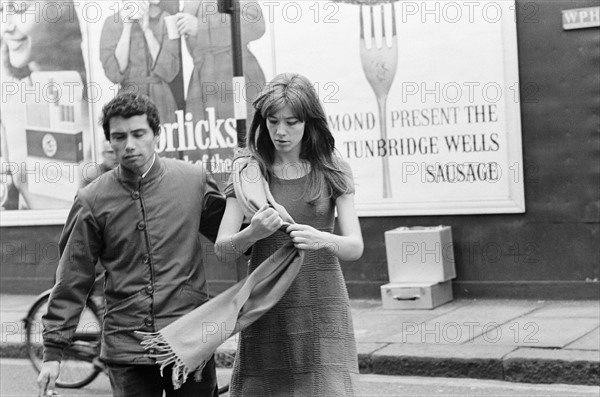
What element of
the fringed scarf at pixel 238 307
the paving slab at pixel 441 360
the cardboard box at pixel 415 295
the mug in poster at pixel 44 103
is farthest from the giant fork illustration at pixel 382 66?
the fringed scarf at pixel 238 307

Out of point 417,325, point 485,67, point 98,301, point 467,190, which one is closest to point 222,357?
point 98,301

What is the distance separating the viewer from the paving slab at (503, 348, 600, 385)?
23.5ft

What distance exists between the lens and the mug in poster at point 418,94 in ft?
33.0

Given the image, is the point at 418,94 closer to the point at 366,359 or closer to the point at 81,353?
the point at 366,359

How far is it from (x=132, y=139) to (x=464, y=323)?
5837mm

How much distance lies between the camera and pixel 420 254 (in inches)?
399

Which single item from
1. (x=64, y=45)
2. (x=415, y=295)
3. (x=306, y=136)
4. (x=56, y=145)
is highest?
(x=64, y=45)

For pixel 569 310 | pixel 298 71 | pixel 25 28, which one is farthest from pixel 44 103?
pixel 569 310

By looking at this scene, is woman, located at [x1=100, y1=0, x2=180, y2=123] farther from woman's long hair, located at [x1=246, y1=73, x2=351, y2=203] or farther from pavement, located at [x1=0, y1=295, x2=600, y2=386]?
woman's long hair, located at [x1=246, y1=73, x2=351, y2=203]

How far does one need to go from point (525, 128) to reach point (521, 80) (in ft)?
1.52

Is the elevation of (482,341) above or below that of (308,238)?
below

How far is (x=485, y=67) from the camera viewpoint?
10.1 m

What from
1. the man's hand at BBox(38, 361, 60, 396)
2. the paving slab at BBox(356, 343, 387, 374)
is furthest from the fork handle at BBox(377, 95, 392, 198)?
the man's hand at BBox(38, 361, 60, 396)

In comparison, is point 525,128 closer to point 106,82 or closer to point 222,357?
point 222,357
